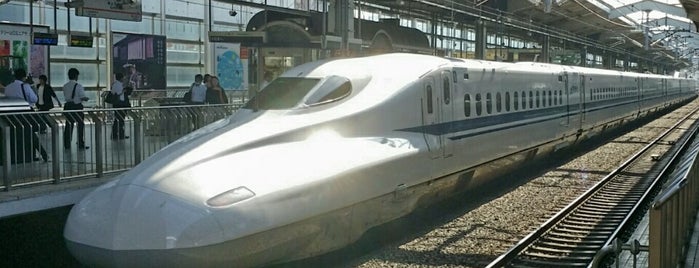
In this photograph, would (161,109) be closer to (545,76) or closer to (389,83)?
(389,83)

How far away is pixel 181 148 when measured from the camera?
22.8 feet

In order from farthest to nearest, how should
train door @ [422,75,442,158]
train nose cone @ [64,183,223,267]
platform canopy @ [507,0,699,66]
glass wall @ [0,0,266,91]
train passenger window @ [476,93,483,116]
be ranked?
platform canopy @ [507,0,699,66]
glass wall @ [0,0,266,91]
train passenger window @ [476,93,483,116]
train door @ [422,75,442,158]
train nose cone @ [64,183,223,267]

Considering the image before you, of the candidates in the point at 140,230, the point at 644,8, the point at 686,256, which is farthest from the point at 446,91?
the point at 644,8

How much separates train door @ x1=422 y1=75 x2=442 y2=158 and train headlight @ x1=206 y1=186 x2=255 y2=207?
351cm

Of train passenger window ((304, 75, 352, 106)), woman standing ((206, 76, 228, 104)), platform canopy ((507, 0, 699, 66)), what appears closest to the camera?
train passenger window ((304, 75, 352, 106))

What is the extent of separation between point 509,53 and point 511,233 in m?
21.5

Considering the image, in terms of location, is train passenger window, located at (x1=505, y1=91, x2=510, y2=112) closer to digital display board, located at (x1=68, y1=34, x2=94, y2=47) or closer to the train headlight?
the train headlight

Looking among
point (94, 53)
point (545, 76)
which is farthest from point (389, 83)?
point (94, 53)

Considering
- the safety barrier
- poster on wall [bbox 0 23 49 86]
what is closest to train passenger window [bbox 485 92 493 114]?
the safety barrier

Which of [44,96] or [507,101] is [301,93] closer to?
[507,101]

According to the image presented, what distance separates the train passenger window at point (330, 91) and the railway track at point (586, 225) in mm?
2485

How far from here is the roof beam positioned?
125ft

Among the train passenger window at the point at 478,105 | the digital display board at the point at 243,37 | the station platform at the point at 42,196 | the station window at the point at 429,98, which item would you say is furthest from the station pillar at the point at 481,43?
the station platform at the point at 42,196

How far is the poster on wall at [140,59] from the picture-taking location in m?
17.2
